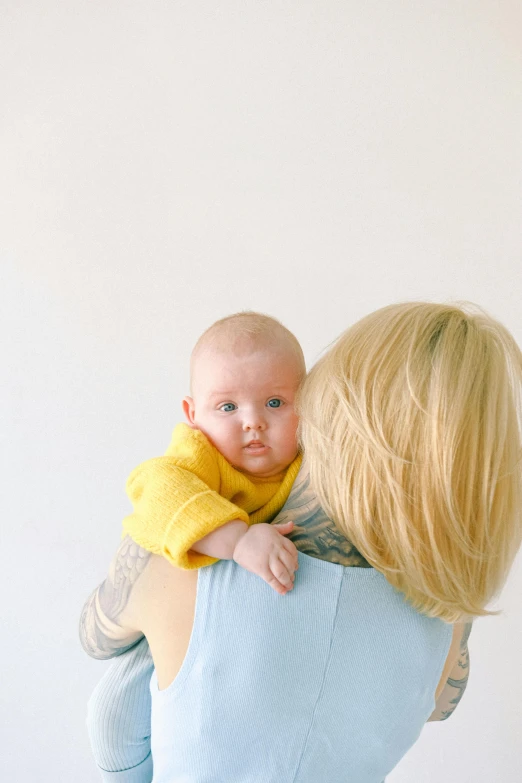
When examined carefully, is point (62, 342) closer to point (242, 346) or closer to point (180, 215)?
point (180, 215)

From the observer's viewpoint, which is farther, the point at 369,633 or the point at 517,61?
the point at 517,61

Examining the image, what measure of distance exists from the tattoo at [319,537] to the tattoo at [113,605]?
19 cm

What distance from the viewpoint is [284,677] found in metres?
0.91

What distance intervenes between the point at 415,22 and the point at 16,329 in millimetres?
1452

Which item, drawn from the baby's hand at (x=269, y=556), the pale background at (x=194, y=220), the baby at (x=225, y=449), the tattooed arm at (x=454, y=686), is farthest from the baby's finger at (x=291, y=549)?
the pale background at (x=194, y=220)

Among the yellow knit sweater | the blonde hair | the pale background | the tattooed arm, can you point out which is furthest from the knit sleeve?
the pale background

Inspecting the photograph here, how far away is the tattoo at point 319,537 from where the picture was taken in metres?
0.93

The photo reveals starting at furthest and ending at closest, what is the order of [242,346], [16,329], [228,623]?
[16,329] < [242,346] < [228,623]

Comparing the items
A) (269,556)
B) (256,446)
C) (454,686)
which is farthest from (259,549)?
(454,686)

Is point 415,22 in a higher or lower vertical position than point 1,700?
higher

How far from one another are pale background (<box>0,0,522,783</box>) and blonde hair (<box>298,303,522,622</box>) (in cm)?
140

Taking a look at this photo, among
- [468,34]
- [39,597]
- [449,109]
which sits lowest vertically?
[39,597]

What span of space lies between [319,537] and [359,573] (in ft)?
0.20

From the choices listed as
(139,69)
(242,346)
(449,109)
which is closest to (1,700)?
(242,346)
